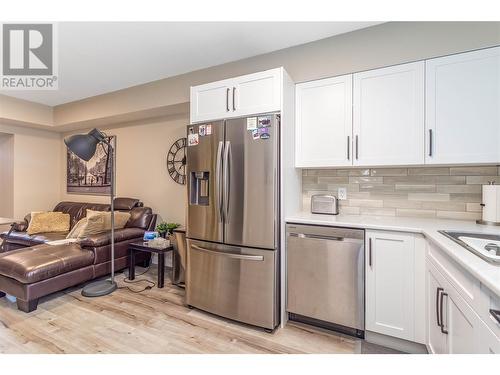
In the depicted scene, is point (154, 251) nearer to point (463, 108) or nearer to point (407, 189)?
point (407, 189)

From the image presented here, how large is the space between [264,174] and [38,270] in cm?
228

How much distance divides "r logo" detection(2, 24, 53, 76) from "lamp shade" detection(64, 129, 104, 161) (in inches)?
33.8

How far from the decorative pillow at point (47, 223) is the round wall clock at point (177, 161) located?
194 centimetres

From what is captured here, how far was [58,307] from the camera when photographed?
2.46m

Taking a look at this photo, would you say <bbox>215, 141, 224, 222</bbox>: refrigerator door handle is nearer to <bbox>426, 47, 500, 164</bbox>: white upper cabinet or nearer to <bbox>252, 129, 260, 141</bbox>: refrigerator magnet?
<bbox>252, 129, 260, 141</bbox>: refrigerator magnet

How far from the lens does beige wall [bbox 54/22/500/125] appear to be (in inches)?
73.9

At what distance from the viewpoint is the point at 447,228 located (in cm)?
176

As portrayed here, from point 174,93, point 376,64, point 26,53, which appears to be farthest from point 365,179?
point 26,53

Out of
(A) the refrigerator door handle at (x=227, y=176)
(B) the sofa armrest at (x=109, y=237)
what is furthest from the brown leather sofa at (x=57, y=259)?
(A) the refrigerator door handle at (x=227, y=176)

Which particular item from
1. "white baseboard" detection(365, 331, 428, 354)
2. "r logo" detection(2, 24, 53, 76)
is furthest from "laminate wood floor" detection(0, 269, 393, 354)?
"r logo" detection(2, 24, 53, 76)

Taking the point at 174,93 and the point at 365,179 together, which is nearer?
the point at 365,179

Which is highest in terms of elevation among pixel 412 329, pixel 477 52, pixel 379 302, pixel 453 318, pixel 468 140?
pixel 477 52

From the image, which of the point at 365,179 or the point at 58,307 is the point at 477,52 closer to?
the point at 365,179
